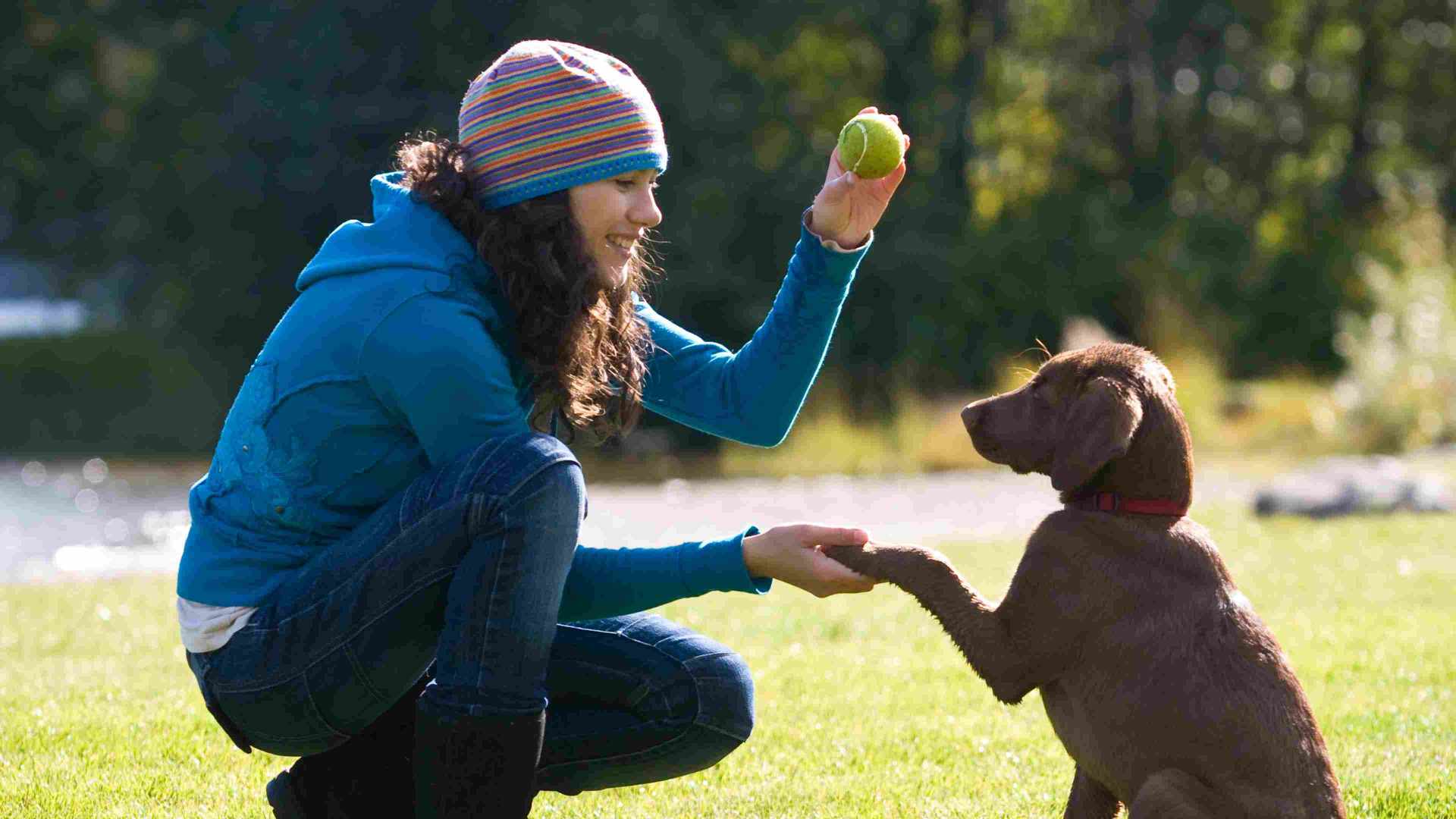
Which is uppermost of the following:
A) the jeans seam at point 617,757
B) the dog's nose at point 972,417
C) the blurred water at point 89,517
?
the dog's nose at point 972,417

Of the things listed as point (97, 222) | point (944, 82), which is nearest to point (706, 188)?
point (944, 82)

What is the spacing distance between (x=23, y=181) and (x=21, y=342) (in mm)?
3415

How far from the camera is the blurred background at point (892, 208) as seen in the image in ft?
54.1

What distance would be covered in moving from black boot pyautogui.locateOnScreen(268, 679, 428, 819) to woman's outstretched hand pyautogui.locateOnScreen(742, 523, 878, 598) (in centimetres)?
89

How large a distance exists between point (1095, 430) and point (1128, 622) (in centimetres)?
38

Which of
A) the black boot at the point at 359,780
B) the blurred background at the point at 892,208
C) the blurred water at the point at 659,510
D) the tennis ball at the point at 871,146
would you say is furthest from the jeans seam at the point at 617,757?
the blurred background at the point at 892,208

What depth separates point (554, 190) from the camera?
131 inches

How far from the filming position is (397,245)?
3.25 m

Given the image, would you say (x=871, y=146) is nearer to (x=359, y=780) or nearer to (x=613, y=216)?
(x=613, y=216)

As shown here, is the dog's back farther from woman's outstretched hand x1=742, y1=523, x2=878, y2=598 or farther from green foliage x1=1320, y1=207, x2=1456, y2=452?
green foliage x1=1320, y1=207, x2=1456, y2=452

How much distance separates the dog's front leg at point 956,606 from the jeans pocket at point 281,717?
3.49 ft

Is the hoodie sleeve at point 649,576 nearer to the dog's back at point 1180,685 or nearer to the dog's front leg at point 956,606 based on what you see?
the dog's front leg at point 956,606

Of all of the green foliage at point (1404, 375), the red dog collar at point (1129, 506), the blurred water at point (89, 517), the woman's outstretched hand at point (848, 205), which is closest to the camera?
the red dog collar at point (1129, 506)

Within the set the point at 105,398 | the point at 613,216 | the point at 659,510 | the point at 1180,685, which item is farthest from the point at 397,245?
the point at 105,398
